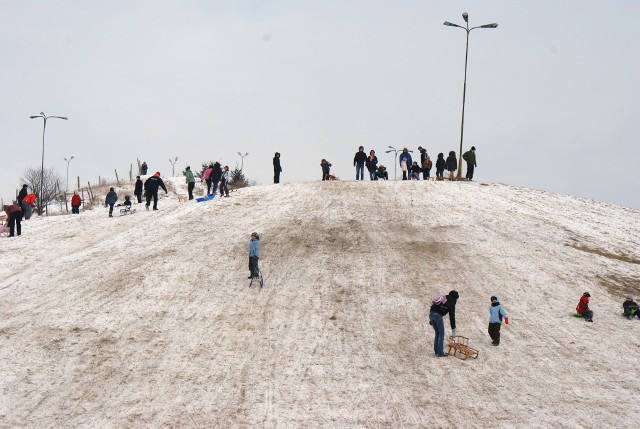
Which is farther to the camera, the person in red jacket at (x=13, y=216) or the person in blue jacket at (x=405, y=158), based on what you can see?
the person in blue jacket at (x=405, y=158)

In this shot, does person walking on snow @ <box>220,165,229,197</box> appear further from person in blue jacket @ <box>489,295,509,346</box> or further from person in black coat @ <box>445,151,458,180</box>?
person in blue jacket @ <box>489,295,509,346</box>

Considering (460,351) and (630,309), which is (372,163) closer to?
(630,309)

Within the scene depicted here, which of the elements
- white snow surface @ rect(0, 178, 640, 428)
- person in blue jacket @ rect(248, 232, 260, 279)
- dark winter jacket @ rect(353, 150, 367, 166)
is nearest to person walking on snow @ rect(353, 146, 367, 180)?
dark winter jacket @ rect(353, 150, 367, 166)

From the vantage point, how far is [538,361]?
659 inches

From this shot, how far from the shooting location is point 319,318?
1911cm

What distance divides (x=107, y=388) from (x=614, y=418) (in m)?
11.1

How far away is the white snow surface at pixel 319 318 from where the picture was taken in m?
14.3

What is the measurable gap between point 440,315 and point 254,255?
753cm

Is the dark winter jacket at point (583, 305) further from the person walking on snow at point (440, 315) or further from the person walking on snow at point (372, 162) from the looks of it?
the person walking on snow at point (372, 162)

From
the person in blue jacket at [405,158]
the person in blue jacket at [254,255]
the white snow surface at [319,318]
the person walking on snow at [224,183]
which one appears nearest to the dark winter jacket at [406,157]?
the person in blue jacket at [405,158]

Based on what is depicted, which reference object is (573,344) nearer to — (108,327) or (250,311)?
(250,311)

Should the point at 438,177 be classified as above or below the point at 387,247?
above

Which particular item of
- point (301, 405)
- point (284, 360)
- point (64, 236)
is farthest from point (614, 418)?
point (64, 236)

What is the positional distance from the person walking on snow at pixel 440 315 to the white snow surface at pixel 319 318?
0.38 meters
